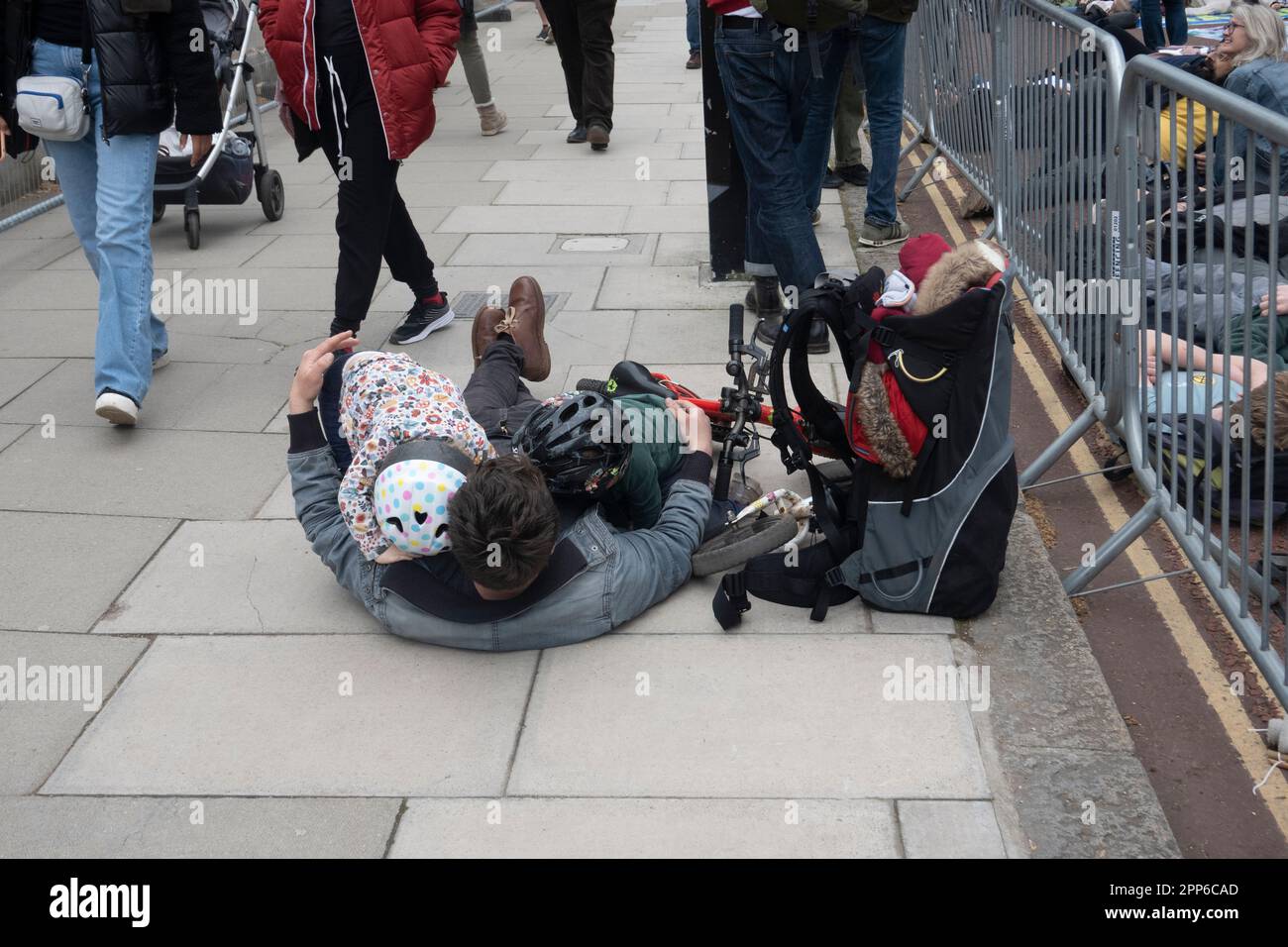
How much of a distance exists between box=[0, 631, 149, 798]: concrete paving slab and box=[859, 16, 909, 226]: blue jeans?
501 centimetres

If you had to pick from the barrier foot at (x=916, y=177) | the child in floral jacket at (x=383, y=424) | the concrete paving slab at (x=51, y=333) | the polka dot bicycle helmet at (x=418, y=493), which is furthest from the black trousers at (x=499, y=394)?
the barrier foot at (x=916, y=177)

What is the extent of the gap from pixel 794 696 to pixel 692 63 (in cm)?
1144

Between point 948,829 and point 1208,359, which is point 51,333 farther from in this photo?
point 1208,359

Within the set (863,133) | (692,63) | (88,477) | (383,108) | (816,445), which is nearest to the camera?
(816,445)

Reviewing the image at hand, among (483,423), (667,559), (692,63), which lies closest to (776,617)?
(667,559)

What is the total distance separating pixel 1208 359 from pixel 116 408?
3.93 m

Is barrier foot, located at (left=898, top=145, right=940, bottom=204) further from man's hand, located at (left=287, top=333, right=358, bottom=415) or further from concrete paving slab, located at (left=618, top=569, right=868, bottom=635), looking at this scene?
man's hand, located at (left=287, top=333, right=358, bottom=415)

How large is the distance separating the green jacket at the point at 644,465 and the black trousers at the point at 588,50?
→ 5944 mm

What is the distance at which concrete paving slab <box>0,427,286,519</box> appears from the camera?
4766 millimetres

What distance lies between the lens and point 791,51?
568cm

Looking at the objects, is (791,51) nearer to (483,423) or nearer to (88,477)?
(483,423)

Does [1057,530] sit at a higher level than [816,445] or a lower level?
lower

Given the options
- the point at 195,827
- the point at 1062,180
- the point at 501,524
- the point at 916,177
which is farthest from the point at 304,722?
the point at 916,177

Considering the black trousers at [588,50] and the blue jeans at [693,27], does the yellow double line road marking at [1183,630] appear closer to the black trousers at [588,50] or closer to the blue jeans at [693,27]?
the black trousers at [588,50]
